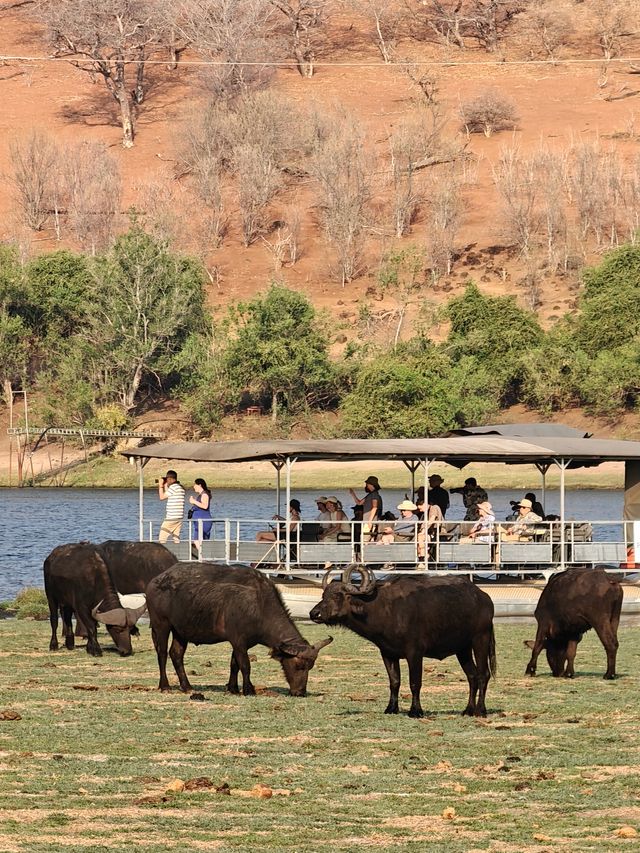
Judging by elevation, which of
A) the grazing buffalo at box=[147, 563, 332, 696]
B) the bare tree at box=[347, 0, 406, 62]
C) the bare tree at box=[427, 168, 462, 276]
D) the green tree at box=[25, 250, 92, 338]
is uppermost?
the bare tree at box=[347, 0, 406, 62]

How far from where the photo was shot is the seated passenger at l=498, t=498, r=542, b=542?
23491 mm

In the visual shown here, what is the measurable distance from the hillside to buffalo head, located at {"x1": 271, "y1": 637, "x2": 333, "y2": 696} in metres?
71.1

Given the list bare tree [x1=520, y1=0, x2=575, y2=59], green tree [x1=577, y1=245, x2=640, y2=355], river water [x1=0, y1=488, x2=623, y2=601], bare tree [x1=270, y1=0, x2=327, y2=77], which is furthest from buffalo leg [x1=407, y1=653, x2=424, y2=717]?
bare tree [x1=520, y1=0, x2=575, y2=59]

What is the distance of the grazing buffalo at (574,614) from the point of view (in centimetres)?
1523

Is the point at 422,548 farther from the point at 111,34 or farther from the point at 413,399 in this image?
the point at 111,34

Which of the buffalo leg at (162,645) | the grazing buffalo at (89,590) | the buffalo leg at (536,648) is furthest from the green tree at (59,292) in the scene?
the buffalo leg at (162,645)

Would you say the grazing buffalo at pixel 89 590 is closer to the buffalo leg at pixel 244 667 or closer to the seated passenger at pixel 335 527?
the buffalo leg at pixel 244 667

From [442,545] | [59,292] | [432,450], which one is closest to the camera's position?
[432,450]

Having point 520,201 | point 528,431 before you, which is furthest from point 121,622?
point 520,201

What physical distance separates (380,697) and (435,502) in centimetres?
969

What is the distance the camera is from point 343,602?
1298 cm

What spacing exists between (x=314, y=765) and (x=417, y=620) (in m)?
2.32

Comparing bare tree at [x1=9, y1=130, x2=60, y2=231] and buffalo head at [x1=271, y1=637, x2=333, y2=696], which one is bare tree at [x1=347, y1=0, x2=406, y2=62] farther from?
buffalo head at [x1=271, y1=637, x2=333, y2=696]

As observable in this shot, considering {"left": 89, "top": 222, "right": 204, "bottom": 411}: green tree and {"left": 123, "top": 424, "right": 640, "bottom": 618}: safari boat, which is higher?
{"left": 89, "top": 222, "right": 204, "bottom": 411}: green tree
